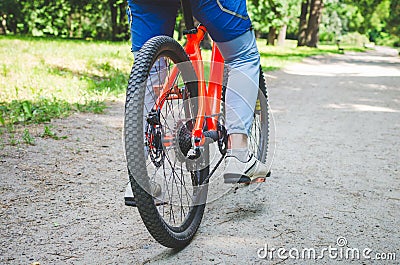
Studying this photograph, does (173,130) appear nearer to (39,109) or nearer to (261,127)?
(261,127)

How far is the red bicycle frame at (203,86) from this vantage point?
2.95 m

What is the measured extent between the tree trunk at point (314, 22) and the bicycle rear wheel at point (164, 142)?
26.4m

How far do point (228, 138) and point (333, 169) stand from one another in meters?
1.57

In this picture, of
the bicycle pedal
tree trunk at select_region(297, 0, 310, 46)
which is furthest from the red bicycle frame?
tree trunk at select_region(297, 0, 310, 46)

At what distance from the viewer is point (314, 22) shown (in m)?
Answer: 28.2

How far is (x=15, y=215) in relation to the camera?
3041 millimetres

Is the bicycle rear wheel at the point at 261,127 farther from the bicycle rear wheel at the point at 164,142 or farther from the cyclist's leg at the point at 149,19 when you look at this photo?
the cyclist's leg at the point at 149,19

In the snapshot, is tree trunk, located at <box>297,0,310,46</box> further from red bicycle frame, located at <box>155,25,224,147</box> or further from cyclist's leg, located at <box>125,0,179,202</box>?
cyclist's leg, located at <box>125,0,179,202</box>

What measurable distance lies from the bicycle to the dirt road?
0.65 ft

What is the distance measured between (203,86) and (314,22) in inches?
1043

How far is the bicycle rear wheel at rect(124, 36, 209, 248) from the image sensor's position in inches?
89.7

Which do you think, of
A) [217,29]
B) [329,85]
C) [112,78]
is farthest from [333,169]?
[329,85]

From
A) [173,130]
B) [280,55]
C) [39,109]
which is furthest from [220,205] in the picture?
[280,55]

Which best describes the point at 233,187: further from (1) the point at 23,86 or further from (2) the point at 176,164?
(1) the point at 23,86
